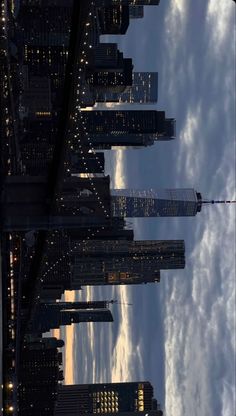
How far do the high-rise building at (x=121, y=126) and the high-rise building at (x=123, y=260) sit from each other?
29318 mm

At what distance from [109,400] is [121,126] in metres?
73.1

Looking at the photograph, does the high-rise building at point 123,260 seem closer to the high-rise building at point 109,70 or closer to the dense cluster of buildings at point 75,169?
the dense cluster of buildings at point 75,169

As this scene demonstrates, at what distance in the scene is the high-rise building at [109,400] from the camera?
16688 cm

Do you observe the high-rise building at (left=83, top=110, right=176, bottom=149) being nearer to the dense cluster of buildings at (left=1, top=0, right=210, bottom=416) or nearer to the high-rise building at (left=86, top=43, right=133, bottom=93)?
the dense cluster of buildings at (left=1, top=0, right=210, bottom=416)

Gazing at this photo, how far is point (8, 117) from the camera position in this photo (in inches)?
3474

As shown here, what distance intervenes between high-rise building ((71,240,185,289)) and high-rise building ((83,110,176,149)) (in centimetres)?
2932

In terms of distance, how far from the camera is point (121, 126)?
589 feet

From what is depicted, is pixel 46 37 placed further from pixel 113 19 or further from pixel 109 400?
pixel 109 400

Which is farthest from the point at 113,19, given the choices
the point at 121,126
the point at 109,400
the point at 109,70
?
the point at 109,400

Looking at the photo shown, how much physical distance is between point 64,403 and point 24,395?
4776 cm

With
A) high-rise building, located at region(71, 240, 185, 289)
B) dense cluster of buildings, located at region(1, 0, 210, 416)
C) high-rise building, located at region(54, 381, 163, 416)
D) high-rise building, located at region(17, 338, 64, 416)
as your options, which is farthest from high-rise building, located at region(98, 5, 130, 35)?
high-rise building, located at region(54, 381, 163, 416)

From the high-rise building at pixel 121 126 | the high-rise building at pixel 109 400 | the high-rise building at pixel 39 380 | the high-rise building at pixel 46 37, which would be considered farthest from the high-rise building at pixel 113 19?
the high-rise building at pixel 109 400

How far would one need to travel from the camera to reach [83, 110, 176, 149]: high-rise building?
17312 cm

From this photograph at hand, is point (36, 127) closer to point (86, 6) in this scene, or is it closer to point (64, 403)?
point (64, 403)
